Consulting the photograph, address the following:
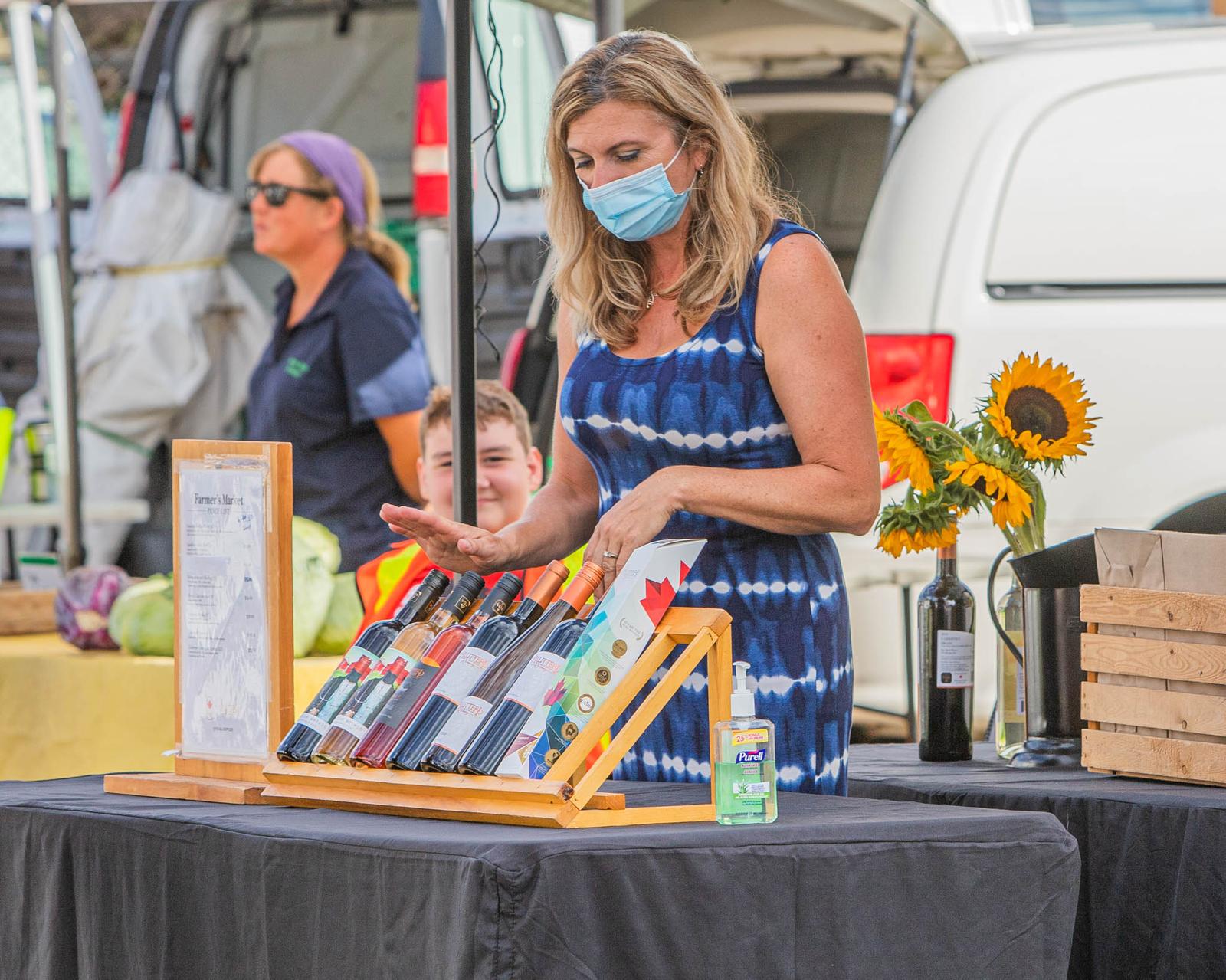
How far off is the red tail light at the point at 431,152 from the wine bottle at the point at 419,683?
11.8 ft

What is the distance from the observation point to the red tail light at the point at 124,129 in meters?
6.30

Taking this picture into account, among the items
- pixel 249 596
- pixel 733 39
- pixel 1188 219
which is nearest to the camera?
pixel 249 596

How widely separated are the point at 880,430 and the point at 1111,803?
0.59m

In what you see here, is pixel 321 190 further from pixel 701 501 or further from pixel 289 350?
pixel 701 501

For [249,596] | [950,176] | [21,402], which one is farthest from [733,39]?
[21,402]

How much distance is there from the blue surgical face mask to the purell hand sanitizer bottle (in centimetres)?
61

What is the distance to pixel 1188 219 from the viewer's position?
3736 millimetres

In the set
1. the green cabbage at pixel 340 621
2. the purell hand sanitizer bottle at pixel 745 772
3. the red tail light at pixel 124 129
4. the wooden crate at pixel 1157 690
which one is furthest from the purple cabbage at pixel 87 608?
the red tail light at pixel 124 129

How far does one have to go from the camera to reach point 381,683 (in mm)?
1769

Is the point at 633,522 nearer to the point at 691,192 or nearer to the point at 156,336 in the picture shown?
the point at 691,192

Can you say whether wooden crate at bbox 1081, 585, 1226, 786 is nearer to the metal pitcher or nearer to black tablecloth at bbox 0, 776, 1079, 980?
the metal pitcher

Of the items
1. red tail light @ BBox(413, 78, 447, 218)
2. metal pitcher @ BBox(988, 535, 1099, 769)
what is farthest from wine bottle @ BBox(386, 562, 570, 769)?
red tail light @ BBox(413, 78, 447, 218)

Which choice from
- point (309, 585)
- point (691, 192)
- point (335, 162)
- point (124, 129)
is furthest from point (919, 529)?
point (124, 129)

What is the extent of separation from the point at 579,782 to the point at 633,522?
0.28 metres
